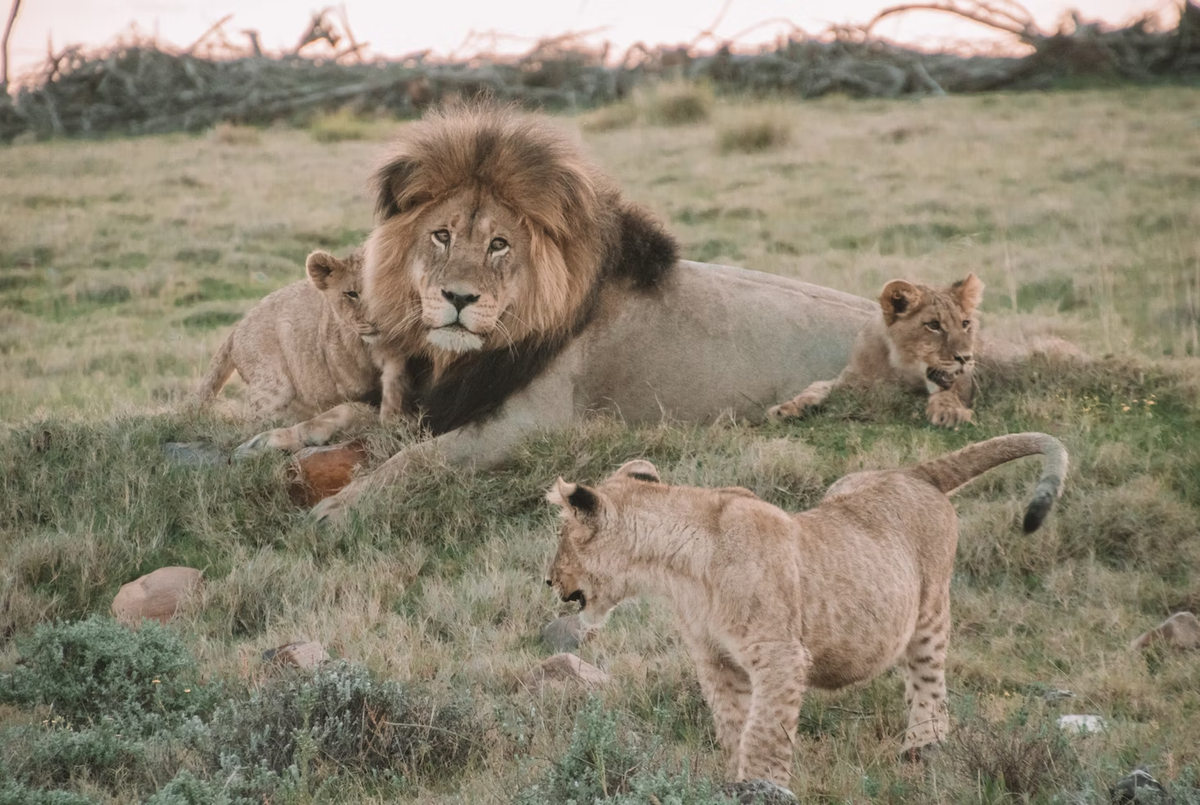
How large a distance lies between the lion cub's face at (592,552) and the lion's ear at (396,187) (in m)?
2.51

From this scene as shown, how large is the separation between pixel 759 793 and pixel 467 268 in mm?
3090

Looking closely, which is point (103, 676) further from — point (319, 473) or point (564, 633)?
point (319, 473)

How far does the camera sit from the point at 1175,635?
4.72 metres

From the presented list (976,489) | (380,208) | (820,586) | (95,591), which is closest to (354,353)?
(380,208)

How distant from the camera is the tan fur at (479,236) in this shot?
5848 mm

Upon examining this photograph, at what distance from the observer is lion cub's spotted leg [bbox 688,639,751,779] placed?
157 inches

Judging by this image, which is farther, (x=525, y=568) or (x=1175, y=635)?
(x=525, y=568)

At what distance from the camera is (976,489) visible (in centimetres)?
620

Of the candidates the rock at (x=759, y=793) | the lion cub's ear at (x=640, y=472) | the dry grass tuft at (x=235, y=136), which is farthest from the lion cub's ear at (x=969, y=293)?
the dry grass tuft at (x=235, y=136)

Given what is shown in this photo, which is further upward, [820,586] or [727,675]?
[820,586]

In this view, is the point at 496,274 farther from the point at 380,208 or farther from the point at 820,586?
the point at 820,586

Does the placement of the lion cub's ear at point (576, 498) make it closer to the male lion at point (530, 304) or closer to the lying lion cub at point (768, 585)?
the lying lion cub at point (768, 585)

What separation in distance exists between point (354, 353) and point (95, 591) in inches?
74.1

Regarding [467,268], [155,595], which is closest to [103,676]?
[155,595]
